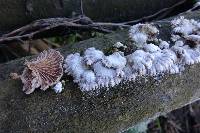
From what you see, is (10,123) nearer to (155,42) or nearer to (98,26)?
(155,42)

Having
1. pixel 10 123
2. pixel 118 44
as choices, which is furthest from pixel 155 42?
pixel 10 123

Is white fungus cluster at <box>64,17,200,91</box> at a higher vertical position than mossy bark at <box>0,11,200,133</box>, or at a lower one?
higher

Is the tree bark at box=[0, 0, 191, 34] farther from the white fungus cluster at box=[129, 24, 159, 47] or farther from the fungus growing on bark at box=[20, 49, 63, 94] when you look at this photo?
the fungus growing on bark at box=[20, 49, 63, 94]

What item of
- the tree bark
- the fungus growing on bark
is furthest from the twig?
the fungus growing on bark

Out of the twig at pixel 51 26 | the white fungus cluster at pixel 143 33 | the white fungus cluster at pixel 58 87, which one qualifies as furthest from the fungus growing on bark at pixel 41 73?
the twig at pixel 51 26

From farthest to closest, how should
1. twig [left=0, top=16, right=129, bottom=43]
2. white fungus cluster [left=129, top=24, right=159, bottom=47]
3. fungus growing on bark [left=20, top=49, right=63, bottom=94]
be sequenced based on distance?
twig [left=0, top=16, right=129, bottom=43] < white fungus cluster [left=129, top=24, right=159, bottom=47] < fungus growing on bark [left=20, top=49, right=63, bottom=94]

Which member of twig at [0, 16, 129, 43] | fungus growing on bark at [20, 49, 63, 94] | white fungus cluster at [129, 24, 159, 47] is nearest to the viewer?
fungus growing on bark at [20, 49, 63, 94]

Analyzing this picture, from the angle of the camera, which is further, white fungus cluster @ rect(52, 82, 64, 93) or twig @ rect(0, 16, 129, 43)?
twig @ rect(0, 16, 129, 43)
